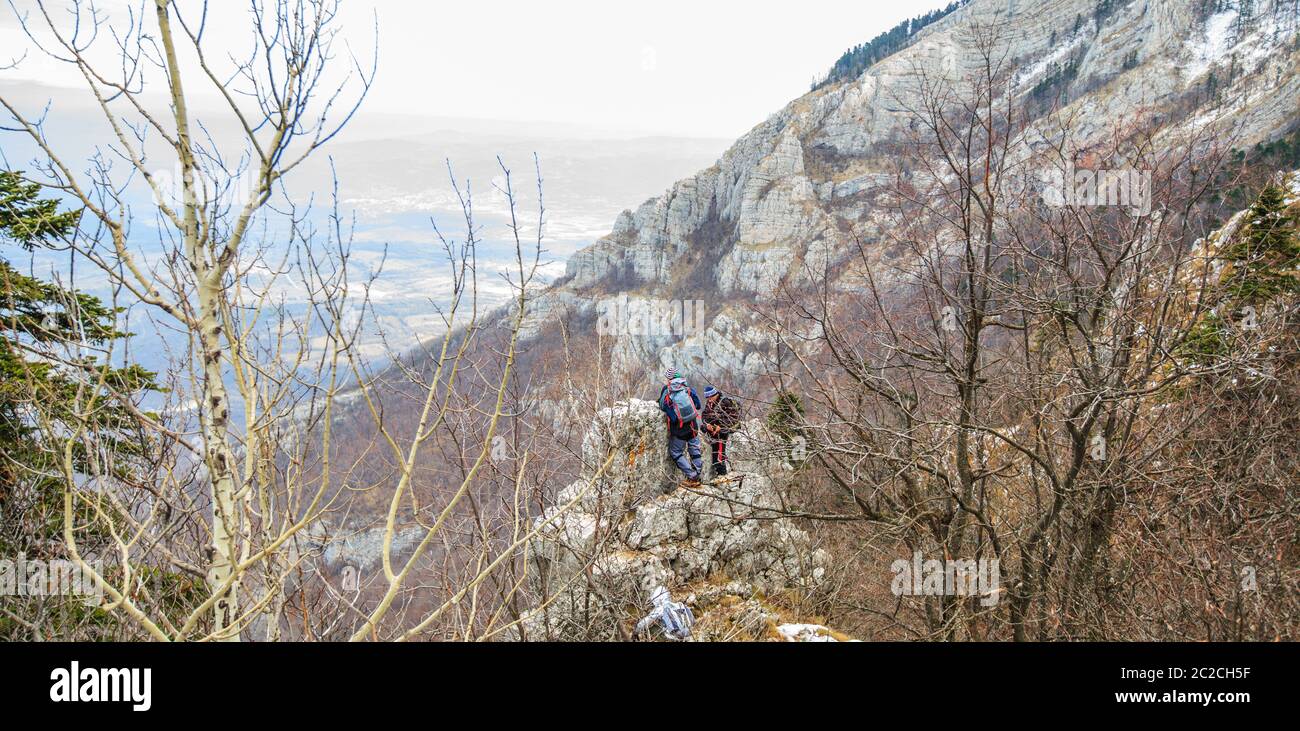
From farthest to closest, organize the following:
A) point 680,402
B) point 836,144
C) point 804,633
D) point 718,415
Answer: point 836,144 < point 680,402 < point 718,415 < point 804,633

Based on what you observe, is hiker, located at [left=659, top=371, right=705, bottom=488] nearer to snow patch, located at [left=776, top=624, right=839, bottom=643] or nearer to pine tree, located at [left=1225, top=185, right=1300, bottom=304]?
snow patch, located at [left=776, top=624, right=839, bottom=643]

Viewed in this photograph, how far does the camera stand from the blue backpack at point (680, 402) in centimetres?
1003

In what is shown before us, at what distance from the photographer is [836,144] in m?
101

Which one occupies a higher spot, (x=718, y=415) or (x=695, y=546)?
(x=718, y=415)

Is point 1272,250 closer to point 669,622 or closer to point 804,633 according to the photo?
point 804,633

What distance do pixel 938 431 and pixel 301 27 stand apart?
8.83 meters

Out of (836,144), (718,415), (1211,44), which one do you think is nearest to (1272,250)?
(718,415)

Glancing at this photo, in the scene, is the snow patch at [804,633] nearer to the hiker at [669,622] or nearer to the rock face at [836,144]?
the hiker at [669,622]

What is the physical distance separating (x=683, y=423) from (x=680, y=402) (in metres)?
0.39

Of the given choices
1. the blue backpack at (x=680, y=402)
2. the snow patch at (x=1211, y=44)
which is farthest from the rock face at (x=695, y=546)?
the snow patch at (x=1211, y=44)

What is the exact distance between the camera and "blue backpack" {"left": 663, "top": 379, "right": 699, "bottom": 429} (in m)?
10.0

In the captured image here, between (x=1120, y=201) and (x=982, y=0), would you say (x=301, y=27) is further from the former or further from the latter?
(x=982, y=0)

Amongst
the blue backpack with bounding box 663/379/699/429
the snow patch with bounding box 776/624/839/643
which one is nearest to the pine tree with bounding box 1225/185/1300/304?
the snow patch with bounding box 776/624/839/643
